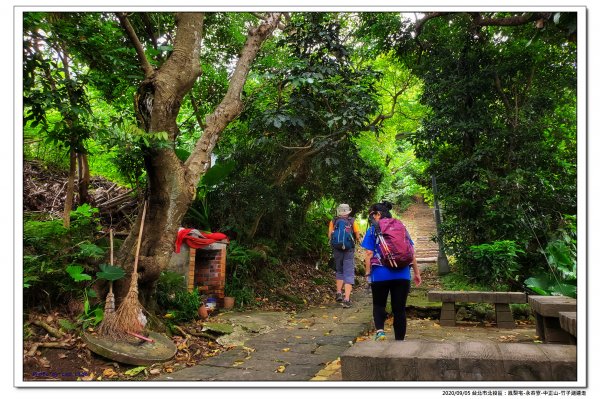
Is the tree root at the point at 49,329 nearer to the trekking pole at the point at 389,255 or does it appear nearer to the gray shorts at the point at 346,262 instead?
the trekking pole at the point at 389,255

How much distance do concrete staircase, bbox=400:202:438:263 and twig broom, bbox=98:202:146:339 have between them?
37.5 ft

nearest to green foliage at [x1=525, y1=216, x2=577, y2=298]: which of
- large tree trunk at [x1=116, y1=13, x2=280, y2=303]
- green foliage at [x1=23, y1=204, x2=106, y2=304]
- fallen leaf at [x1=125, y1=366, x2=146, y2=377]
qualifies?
large tree trunk at [x1=116, y1=13, x2=280, y2=303]

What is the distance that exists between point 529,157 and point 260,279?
581 cm

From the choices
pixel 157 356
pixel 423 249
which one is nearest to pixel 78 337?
pixel 157 356

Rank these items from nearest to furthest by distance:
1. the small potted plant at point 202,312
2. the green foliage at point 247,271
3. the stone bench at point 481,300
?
the stone bench at point 481,300, the small potted plant at point 202,312, the green foliage at point 247,271

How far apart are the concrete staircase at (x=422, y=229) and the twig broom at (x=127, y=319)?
11.4 meters

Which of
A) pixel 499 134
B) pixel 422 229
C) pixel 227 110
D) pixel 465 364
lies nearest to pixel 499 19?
pixel 499 134

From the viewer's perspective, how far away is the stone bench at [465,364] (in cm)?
245

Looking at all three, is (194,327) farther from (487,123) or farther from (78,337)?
(487,123)

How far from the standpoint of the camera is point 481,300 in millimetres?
6215

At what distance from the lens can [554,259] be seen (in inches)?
291

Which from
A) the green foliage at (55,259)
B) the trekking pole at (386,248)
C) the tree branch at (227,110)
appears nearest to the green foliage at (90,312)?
the green foliage at (55,259)

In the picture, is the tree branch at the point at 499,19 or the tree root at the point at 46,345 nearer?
the tree branch at the point at 499,19
